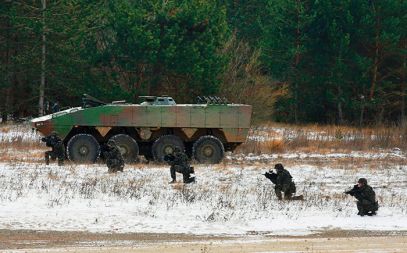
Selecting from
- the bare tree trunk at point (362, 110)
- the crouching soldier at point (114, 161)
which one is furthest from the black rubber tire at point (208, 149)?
the bare tree trunk at point (362, 110)

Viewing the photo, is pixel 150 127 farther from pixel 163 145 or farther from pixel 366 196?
pixel 366 196

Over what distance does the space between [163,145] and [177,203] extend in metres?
8.05

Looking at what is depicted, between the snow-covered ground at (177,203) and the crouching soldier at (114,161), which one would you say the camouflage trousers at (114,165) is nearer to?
the crouching soldier at (114,161)

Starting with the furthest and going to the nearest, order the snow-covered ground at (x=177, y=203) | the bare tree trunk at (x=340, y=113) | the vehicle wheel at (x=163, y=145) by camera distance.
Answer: the bare tree trunk at (x=340, y=113)
the vehicle wheel at (x=163, y=145)
the snow-covered ground at (x=177, y=203)

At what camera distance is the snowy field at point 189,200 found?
510 inches

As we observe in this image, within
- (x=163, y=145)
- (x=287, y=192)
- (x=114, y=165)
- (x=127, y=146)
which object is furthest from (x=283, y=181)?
(x=127, y=146)

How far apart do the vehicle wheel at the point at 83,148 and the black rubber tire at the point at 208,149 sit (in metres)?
2.89

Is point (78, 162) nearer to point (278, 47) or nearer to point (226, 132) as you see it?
point (226, 132)

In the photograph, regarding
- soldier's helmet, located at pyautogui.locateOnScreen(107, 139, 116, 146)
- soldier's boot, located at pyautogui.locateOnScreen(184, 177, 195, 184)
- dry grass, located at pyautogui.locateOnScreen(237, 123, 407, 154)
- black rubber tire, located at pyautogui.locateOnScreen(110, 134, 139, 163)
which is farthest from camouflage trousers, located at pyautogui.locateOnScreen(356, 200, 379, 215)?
dry grass, located at pyautogui.locateOnScreen(237, 123, 407, 154)

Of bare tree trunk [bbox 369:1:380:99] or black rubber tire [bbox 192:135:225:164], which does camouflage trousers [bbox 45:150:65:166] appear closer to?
black rubber tire [bbox 192:135:225:164]

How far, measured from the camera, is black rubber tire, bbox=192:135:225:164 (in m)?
22.9

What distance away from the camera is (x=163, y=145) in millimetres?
22641

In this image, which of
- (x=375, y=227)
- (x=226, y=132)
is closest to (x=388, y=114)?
(x=226, y=132)

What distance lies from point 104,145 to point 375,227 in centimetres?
1126
